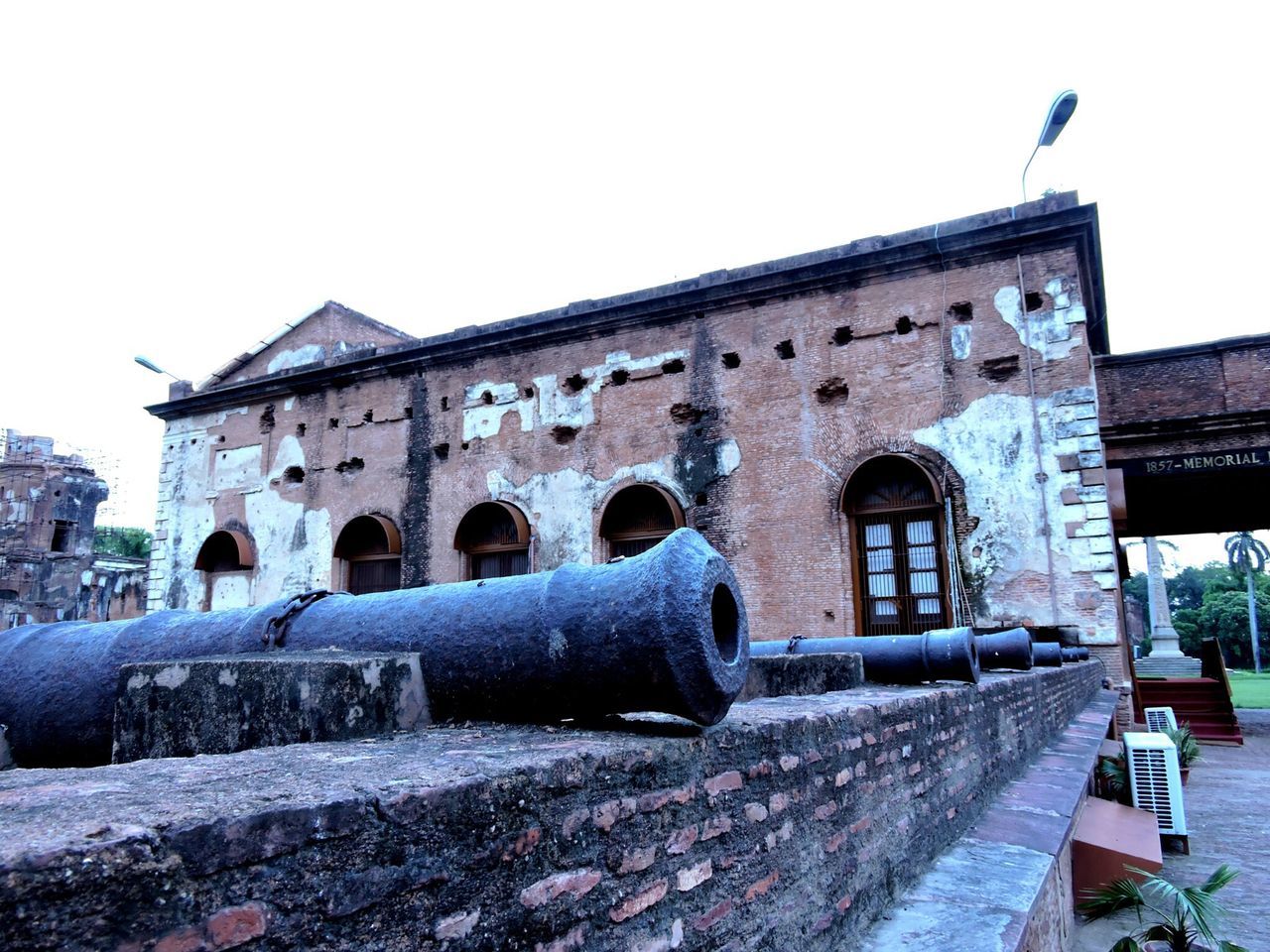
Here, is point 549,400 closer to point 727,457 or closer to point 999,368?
point 727,457

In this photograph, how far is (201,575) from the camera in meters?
17.1

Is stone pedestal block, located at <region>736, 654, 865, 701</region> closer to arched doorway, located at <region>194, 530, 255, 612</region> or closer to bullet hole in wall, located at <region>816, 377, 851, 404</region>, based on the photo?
bullet hole in wall, located at <region>816, 377, 851, 404</region>

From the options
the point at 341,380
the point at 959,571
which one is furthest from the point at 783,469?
the point at 341,380

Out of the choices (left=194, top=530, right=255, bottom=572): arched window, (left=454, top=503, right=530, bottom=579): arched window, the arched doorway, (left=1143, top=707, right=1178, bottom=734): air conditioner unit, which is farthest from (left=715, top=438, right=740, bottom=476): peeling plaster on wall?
(left=194, top=530, right=255, bottom=572): arched window

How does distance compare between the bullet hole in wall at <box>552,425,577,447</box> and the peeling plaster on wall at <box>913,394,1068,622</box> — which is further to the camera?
the bullet hole in wall at <box>552,425,577,447</box>

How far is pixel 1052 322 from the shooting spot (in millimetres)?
11391

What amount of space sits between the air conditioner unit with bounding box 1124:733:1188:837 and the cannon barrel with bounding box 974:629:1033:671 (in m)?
2.42

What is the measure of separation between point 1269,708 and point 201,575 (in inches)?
993

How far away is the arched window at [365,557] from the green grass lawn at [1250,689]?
22366 mm

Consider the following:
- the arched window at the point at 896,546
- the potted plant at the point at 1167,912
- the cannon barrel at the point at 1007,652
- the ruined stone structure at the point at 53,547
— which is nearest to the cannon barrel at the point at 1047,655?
the cannon barrel at the point at 1007,652

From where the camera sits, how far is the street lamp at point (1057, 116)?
11.4m

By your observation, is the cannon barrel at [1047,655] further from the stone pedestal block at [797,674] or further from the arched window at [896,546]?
the stone pedestal block at [797,674]

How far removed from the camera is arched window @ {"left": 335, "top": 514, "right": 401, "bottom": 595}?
15.7 metres

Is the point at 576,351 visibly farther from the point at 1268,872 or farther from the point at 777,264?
the point at 1268,872
